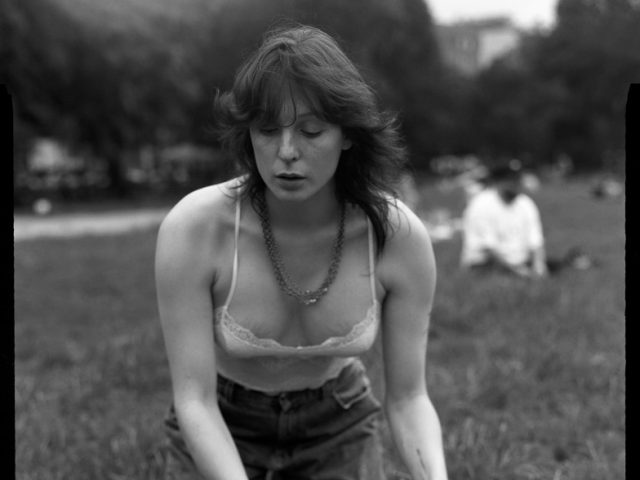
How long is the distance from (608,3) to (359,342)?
146ft

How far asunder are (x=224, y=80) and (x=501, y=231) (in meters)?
22.6

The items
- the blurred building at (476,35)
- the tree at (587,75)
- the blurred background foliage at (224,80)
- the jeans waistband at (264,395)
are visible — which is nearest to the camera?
the jeans waistband at (264,395)

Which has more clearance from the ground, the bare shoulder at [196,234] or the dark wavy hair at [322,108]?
the dark wavy hair at [322,108]

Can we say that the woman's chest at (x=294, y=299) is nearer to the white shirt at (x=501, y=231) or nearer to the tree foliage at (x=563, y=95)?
the white shirt at (x=501, y=231)

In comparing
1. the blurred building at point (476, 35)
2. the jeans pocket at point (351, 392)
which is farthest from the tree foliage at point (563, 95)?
the jeans pocket at point (351, 392)

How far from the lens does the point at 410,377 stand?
249 centimetres

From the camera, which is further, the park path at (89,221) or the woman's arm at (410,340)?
the park path at (89,221)

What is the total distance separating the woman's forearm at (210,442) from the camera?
7.14 feet

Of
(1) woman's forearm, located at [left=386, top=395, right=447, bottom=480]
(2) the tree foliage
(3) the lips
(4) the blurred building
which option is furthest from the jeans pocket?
(2) the tree foliage

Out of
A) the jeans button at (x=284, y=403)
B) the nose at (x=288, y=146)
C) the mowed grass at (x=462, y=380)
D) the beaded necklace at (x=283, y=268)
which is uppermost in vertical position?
the nose at (x=288, y=146)

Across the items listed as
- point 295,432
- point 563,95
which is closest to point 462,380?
point 295,432

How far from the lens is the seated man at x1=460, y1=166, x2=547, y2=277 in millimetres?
7590

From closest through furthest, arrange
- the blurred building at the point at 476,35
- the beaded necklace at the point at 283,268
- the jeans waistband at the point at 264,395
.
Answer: the beaded necklace at the point at 283,268 → the jeans waistband at the point at 264,395 → the blurred building at the point at 476,35

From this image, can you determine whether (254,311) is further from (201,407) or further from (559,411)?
(559,411)
